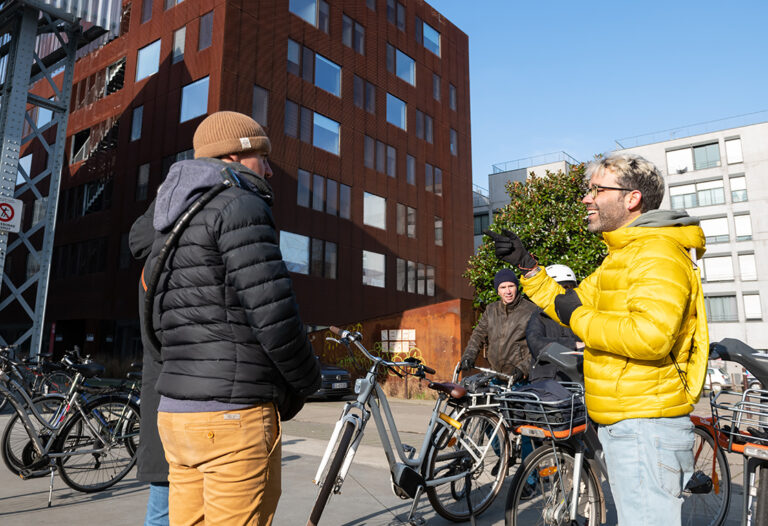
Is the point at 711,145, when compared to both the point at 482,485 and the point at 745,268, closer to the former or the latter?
the point at 745,268

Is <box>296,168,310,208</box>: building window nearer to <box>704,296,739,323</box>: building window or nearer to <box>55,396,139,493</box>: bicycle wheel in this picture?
<box>55,396,139,493</box>: bicycle wheel

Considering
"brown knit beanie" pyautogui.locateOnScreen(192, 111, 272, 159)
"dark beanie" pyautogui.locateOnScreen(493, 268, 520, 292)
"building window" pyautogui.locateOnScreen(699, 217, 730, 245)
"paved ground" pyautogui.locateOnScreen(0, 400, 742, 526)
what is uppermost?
"building window" pyautogui.locateOnScreen(699, 217, 730, 245)

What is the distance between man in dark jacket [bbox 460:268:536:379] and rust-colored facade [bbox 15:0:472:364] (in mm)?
17393

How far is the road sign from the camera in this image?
1065cm

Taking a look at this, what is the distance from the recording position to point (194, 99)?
863 inches

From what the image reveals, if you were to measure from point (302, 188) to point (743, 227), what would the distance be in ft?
116

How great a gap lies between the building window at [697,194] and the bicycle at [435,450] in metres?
44.6

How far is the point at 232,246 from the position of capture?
1982 millimetres

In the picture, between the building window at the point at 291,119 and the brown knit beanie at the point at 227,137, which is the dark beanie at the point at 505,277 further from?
the building window at the point at 291,119

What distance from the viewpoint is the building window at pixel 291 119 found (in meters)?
23.1

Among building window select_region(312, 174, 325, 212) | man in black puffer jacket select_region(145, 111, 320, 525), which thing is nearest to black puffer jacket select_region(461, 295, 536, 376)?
man in black puffer jacket select_region(145, 111, 320, 525)

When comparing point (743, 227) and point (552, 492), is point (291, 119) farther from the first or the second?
point (743, 227)

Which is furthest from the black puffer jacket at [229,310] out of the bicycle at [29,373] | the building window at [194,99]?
the building window at [194,99]

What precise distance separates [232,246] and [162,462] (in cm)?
125
